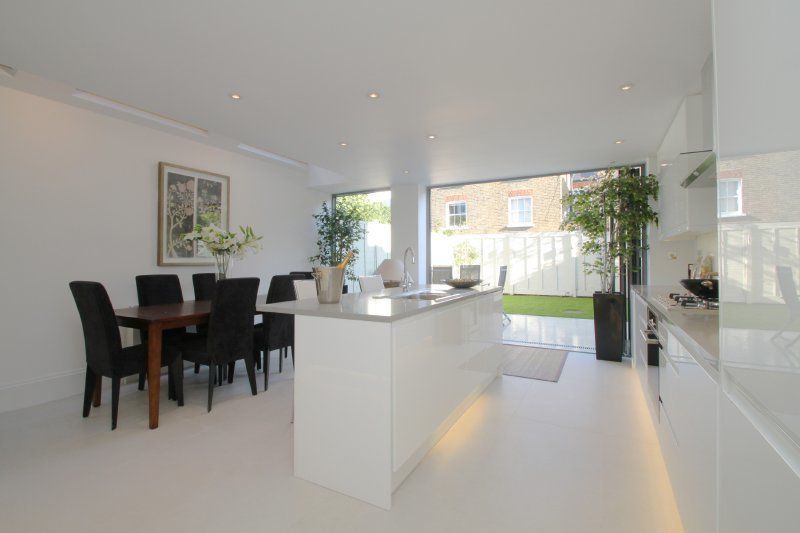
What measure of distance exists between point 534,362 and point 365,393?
3.10 metres

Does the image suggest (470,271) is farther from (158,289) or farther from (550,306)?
(550,306)

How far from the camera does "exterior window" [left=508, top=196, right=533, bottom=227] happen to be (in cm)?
952

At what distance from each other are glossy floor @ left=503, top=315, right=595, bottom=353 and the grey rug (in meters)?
0.36

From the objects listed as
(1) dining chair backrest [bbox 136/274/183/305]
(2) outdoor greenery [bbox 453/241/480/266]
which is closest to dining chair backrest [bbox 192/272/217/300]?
(1) dining chair backrest [bbox 136/274/183/305]

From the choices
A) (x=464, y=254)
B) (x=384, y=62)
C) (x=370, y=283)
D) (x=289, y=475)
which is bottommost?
(x=289, y=475)

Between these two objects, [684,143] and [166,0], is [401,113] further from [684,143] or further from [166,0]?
[684,143]

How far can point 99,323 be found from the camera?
261 centimetres

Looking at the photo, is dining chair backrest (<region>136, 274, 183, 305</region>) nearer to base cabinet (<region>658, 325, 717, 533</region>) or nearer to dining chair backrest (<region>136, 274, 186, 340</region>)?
dining chair backrest (<region>136, 274, 186, 340</region>)

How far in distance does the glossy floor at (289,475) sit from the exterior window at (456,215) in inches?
265

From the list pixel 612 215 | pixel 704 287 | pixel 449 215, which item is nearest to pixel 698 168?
pixel 704 287

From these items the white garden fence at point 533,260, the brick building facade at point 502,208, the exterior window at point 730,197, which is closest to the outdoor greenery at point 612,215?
the exterior window at point 730,197

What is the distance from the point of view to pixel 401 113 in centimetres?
331

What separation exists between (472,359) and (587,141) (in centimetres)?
277

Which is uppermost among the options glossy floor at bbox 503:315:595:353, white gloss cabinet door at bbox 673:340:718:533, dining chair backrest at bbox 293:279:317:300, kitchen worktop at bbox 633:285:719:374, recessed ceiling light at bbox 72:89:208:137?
recessed ceiling light at bbox 72:89:208:137
